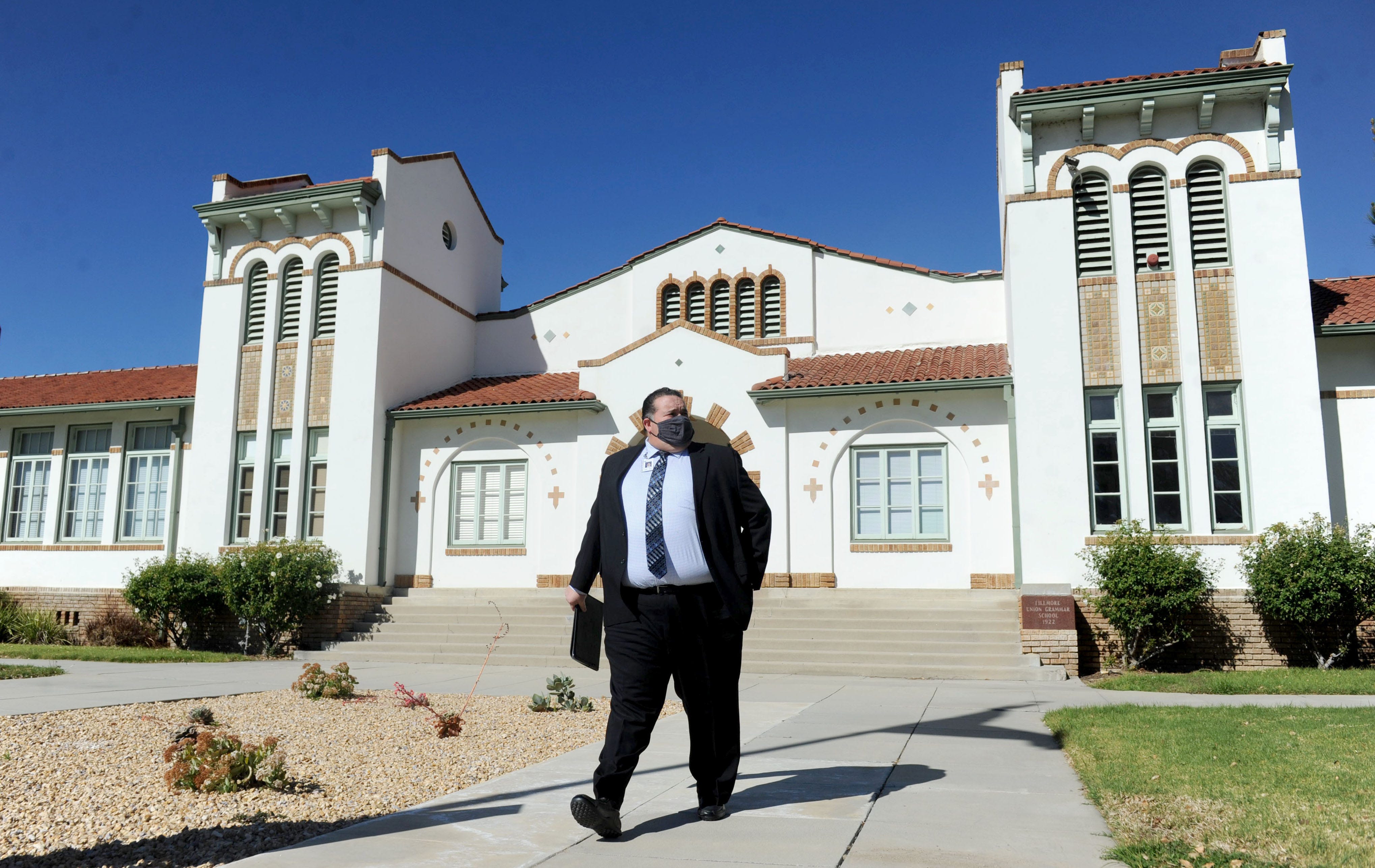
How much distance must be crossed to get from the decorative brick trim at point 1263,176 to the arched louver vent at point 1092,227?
1780mm

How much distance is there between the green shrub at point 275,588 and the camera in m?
16.9

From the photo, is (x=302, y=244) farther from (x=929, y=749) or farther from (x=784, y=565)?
(x=929, y=749)

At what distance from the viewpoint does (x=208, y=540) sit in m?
19.4

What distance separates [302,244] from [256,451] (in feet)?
13.7

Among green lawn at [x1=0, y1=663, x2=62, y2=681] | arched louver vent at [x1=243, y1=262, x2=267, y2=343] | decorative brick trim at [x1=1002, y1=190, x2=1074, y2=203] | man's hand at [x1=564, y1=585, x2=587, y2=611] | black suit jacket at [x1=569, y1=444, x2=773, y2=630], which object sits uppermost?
decorative brick trim at [x1=1002, y1=190, x2=1074, y2=203]

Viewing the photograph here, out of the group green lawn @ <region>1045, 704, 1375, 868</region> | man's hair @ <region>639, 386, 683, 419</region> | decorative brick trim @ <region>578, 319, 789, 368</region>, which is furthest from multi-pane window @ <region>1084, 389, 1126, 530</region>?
man's hair @ <region>639, 386, 683, 419</region>

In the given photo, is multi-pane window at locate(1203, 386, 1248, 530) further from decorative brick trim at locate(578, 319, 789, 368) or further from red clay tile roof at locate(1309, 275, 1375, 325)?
decorative brick trim at locate(578, 319, 789, 368)

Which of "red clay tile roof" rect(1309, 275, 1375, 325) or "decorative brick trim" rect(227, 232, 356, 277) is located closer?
"red clay tile roof" rect(1309, 275, 1375, 325)

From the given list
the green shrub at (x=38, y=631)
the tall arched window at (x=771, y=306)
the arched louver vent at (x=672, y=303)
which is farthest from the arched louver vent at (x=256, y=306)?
the tall arched window at (x=771, y=306)

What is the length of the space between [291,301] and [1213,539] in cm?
1692

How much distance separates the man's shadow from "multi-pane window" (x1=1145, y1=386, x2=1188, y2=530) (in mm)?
10117

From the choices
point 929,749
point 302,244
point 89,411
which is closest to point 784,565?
point 929,749

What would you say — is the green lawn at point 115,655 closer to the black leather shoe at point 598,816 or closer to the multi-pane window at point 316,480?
the multi-pane window at point 316,480

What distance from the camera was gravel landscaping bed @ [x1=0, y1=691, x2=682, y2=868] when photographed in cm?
446
